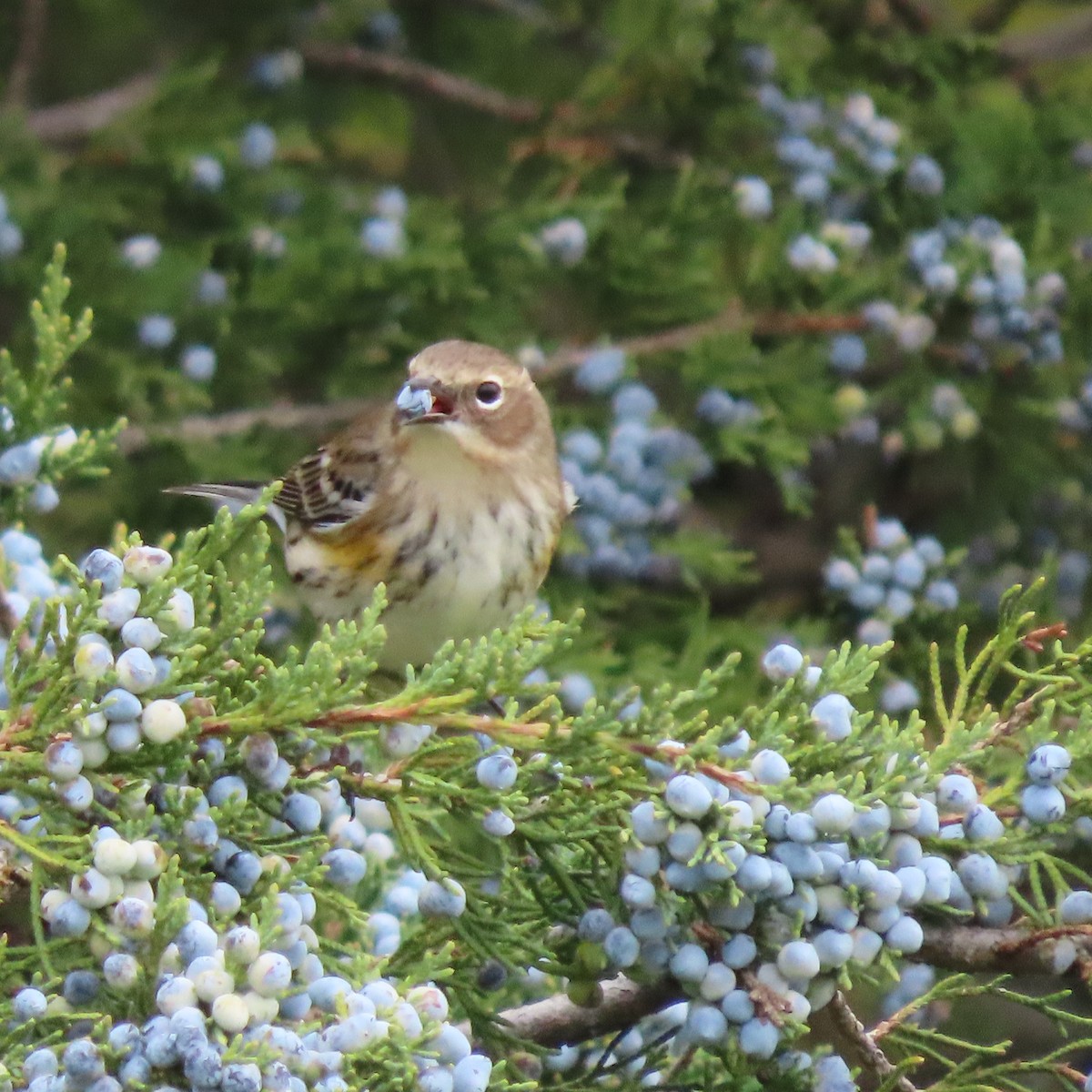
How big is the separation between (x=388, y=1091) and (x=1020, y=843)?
2.82ft

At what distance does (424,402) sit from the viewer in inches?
135

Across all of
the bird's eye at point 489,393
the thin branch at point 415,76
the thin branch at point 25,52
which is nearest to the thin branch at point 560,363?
the bird's eye at point 489,393

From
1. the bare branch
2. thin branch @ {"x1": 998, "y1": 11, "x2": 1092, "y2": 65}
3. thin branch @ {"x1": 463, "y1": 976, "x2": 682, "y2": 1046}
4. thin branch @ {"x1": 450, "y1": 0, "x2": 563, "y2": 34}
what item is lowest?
thin branch @ {"x1": 463, "y1": 976, "x2": 682, "y2": 1046}

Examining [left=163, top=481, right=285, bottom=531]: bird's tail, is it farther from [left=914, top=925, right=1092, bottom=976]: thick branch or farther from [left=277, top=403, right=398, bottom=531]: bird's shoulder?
[left=914, top=925, right=1092, bottom=976]: thick branch

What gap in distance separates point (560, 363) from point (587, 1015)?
2335mm

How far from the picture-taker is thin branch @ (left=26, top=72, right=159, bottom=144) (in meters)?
4.62

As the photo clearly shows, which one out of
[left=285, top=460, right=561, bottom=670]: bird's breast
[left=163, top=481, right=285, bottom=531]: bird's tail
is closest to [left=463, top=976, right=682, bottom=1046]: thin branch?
[left=285, top=460, right=561, bottom=670]: bird's breast

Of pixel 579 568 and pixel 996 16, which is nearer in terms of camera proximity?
pixel 579 568

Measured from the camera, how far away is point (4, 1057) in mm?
1774

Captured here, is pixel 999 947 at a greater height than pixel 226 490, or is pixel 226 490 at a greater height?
pixel 999 947

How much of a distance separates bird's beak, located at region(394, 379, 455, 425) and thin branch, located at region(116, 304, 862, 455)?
2.41 feet

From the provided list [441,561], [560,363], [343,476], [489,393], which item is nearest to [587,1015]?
[441,561]

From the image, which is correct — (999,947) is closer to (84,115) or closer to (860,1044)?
(860,1044)

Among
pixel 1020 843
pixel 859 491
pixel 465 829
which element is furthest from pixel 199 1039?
pixel 859 491
